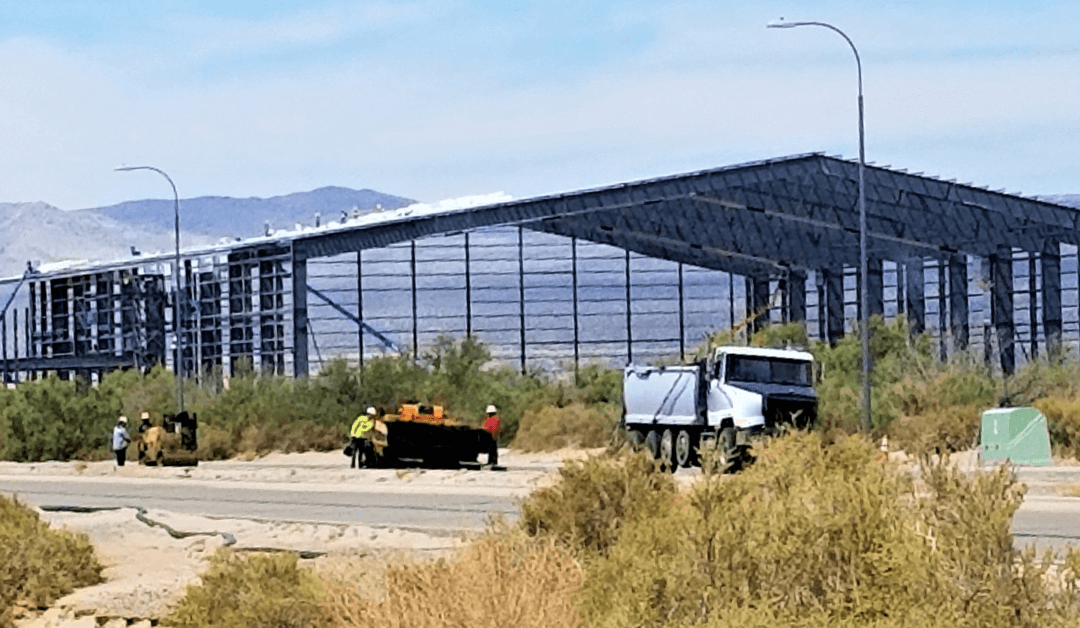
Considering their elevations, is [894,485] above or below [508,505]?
above

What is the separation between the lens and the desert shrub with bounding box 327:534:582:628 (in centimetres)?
1096

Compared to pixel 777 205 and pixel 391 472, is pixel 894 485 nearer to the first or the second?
pixel 391 472

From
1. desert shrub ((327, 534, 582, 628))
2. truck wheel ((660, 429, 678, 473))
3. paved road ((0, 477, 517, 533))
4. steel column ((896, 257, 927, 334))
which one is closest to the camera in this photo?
desert shrub ((327, 534, 582, 628))

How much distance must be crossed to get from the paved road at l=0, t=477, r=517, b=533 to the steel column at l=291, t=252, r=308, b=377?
684 inches

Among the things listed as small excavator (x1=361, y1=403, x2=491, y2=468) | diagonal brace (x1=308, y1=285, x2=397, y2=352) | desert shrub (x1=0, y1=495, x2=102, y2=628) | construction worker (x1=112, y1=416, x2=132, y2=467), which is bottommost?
construction worker (x1=112, y1=416, x2=132, y2=467)

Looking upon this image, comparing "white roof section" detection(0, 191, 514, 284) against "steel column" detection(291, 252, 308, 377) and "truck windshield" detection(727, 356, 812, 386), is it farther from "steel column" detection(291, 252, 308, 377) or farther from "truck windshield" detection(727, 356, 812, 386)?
"truck windshield" detection(727, 356, 812, 386)

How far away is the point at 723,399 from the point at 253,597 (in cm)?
2819

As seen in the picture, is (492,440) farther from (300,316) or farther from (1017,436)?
(300,316)

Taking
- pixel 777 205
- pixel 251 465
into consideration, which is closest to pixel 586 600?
pixel 251 465

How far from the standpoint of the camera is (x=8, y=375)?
9888cm

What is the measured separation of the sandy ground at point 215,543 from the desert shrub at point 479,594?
520mm

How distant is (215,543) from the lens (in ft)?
86.8

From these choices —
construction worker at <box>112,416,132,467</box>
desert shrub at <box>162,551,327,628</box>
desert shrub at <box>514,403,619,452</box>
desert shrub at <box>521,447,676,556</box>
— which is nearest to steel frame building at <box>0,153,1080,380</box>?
construction worker at <box>112,416,132,467</box>

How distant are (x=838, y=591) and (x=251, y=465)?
50.5 m
